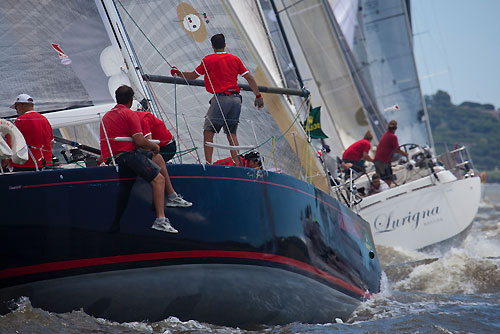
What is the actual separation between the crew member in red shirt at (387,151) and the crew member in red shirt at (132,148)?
22.7 ft

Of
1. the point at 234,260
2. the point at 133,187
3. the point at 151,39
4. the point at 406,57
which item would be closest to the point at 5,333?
the point at 133,187

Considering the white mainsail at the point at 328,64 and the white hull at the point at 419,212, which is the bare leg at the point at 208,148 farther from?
the white mainsail at the point at 328,64

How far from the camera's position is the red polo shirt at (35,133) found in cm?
564

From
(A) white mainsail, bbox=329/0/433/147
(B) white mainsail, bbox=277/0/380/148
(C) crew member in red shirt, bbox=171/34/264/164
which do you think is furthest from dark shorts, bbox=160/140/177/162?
(A) white mainsail, bbox=329/0/433/147

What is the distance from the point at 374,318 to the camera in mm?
6320

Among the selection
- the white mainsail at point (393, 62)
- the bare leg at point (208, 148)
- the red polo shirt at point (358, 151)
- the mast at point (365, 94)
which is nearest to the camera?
the bare leg at point (208, 148)

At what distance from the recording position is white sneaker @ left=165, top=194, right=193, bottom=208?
16.2 ft

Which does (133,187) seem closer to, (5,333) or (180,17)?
(5,333)

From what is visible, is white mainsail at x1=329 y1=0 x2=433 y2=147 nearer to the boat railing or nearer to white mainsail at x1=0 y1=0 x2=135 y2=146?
the boat railing

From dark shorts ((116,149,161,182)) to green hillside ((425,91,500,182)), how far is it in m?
86.5

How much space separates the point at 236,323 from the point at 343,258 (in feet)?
4.61

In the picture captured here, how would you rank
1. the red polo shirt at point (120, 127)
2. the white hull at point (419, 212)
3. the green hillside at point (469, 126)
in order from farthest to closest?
the green hillside at point (469, 126), the white hull at point (419, 212), the red polo shirt at point (120, 127)

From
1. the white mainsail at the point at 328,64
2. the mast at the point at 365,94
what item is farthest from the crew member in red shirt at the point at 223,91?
the mast at the point at 365,94

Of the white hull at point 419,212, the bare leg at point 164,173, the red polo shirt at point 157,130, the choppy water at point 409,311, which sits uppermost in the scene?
the red polo shirt at point 157,130
